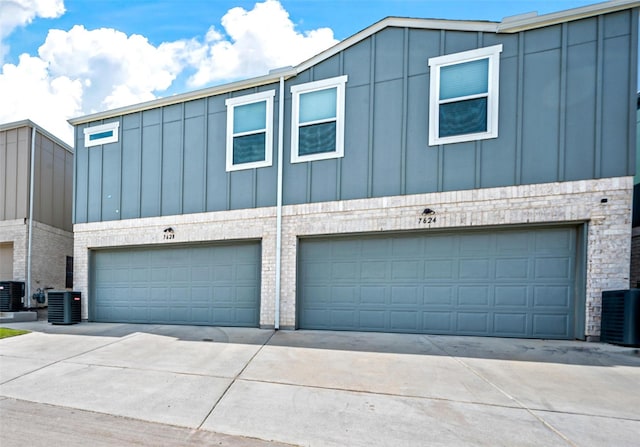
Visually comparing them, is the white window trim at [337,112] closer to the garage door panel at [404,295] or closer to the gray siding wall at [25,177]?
the garage door panel at [404,295]

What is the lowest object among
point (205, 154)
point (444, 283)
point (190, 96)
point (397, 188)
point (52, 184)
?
point (444, 283)

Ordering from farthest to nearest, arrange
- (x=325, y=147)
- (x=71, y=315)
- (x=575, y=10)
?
(x=71, y=315) → (x=325, y=147) → (x=575, y=10)

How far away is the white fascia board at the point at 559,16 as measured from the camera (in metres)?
6.11

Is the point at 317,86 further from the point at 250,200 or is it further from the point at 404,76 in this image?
the point at 250,200

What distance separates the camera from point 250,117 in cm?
837

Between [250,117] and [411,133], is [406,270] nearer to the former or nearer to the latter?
[411,133]

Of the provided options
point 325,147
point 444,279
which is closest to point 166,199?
point 325,147

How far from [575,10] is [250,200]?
327 inches

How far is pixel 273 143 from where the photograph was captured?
26.5ft

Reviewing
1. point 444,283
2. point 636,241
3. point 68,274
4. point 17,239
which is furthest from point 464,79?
point 68,274

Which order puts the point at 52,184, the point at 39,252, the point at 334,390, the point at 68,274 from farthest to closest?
1. the point at 68,274
2. the point at 52,184
3. the point at 39,252
4. the point at 334,390

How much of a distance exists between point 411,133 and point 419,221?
210cm

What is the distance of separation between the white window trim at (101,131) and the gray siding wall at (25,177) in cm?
322

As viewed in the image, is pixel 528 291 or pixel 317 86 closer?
pixel 528 291
